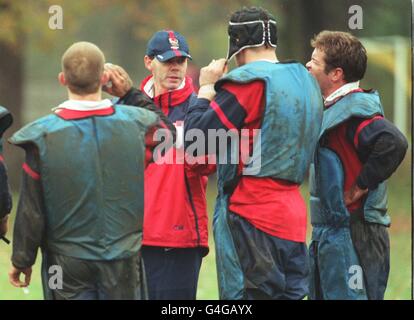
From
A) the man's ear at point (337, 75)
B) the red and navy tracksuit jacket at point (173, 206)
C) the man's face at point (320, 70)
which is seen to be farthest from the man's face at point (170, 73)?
the man's ear at point (337, 75)

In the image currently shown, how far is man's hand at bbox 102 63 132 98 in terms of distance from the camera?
5.64m

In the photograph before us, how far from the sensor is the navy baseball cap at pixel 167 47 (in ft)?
20.3

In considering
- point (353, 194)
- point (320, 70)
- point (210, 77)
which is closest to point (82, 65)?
point (210, 77)

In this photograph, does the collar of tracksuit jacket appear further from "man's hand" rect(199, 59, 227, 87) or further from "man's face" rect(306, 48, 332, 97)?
"man's face" rect(306, 48, 332, 97)

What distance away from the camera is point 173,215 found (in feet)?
19.6

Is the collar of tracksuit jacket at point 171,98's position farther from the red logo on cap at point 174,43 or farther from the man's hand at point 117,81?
the man's hand at point 117,81

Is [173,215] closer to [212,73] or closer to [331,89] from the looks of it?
[212,73]

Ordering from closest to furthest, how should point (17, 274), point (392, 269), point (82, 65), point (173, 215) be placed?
point (82, 65) < point (17, 274) < point (173, 215) < point (392, 269)

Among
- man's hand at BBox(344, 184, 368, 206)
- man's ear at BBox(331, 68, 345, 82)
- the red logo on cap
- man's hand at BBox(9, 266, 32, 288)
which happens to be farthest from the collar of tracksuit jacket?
man's hand at BBox(9, 266, 32, 288)

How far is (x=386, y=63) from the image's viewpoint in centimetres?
Result: 2366

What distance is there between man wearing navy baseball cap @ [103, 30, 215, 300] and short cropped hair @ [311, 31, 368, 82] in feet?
2.85

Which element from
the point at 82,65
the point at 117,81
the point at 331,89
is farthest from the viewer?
the point at 331,89

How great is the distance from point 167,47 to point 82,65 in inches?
43.5
